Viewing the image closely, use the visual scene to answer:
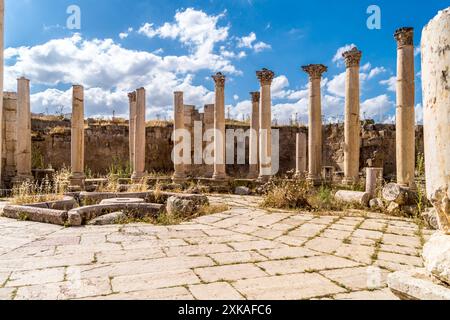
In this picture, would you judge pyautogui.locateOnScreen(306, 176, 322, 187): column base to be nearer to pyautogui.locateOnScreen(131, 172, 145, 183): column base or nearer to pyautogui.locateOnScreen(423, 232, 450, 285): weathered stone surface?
pyautogui.locateOnScreen(131, 172, 145, 183): column base

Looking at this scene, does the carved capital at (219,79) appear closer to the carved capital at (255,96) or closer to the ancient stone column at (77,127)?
the carved capital at (255,96)

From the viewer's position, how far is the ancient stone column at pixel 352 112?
39.5 feet

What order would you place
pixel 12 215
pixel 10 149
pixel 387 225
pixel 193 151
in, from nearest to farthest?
pixel 387 225
pixel 12 215
pixel 10 149
pixel 193 151

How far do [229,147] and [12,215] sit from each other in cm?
1780

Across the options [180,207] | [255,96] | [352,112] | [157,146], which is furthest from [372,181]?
[157,146]

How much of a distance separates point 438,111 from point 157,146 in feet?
71.4

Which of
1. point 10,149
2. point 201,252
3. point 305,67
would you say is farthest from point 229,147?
point 201,252

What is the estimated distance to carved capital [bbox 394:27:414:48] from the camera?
9.99m

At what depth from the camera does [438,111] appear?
8.85 ft

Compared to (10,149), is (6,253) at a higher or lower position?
lower

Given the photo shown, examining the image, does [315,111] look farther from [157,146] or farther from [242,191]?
[157,146]

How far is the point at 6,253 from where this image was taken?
4645 mm

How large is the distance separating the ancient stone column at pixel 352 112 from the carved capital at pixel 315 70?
1.15m
